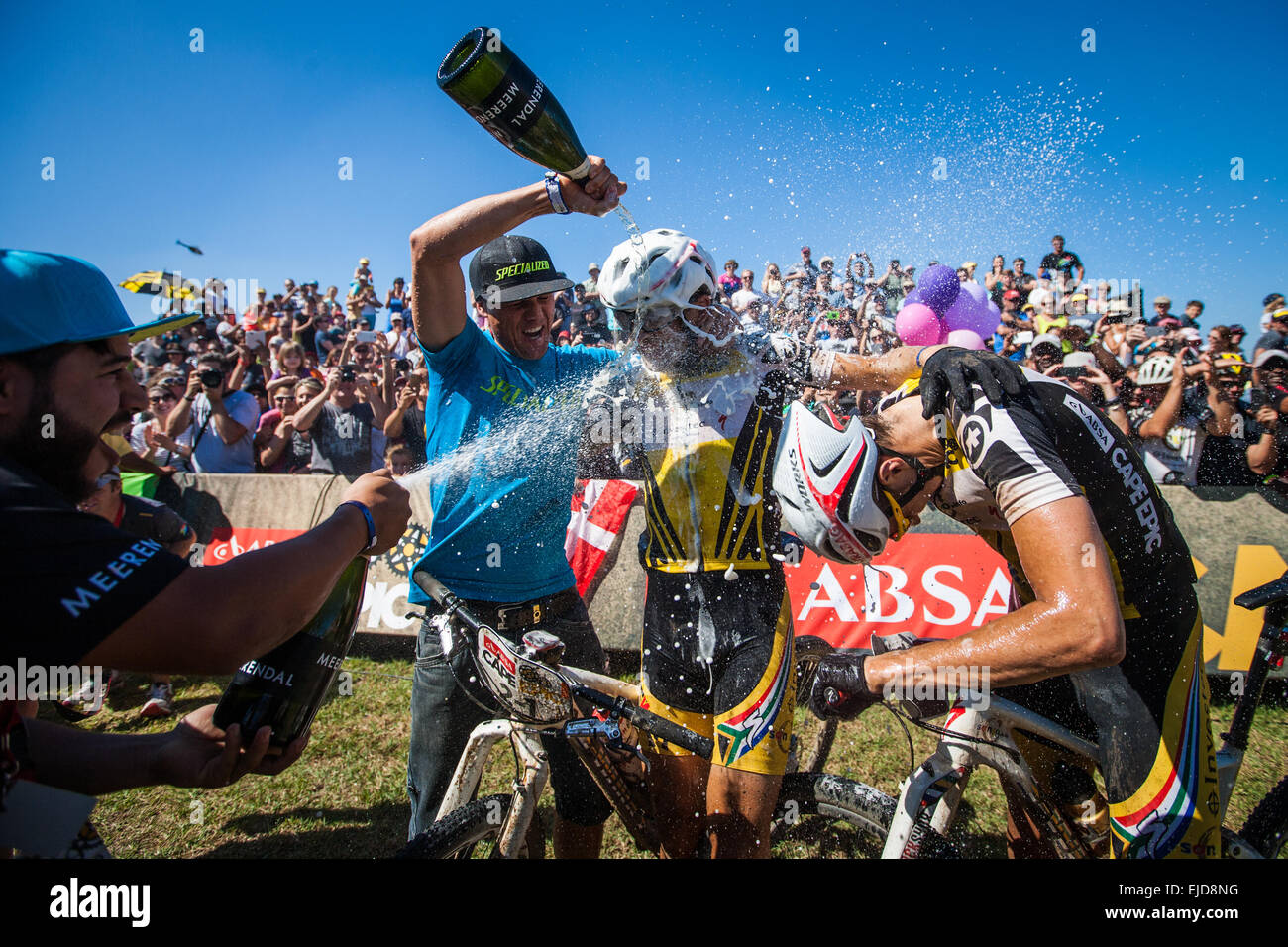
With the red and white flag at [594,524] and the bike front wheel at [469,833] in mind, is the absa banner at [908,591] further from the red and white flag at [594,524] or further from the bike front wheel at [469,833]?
the bike front wheel at [469,833]

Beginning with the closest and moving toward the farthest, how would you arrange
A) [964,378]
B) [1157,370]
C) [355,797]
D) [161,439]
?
[964,378]
[355,797]
[1157,370]
[161,439]

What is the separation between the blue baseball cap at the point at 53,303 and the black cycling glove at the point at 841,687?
7.02 ft

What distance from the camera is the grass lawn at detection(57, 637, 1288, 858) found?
3746 millimetres

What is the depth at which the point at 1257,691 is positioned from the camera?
114 inches

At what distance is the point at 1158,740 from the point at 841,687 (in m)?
1.11

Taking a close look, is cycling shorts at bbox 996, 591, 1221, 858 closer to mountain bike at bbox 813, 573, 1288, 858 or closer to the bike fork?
mountain bike at bbox 813, 573, 1288, 858

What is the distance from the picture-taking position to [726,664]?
8.84 feet

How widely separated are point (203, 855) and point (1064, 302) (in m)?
9.62

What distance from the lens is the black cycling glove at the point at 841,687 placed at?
2223 mm

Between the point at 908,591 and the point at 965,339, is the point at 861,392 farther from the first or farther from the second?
the point at 908,591

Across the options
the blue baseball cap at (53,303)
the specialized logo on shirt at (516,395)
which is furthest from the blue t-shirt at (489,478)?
the blue baseball cap at (53,303)

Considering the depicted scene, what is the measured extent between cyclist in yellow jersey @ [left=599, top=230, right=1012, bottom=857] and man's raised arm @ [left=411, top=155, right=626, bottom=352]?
0.32m

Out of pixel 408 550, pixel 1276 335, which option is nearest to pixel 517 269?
pixel 408 550
